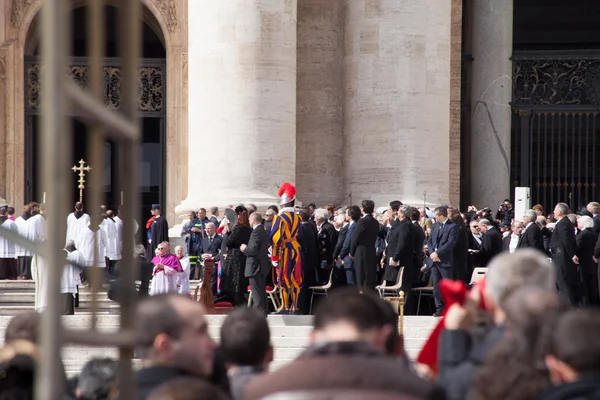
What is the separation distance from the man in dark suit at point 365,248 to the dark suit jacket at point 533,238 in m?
1.85

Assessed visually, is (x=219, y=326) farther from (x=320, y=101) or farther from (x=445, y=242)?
(x=320, y=101)

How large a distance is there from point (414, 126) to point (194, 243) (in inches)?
151

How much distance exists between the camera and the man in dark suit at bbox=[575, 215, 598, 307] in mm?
15531

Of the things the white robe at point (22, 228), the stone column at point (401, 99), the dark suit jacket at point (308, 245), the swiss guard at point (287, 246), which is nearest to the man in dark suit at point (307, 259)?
the dark suit jacket at point (308, 245)

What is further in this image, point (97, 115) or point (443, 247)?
point (443, 247)

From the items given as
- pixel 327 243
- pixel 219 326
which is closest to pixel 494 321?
pixel 219 326

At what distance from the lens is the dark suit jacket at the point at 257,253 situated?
588 inches

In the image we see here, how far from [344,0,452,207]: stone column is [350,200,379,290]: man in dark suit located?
3.71 m

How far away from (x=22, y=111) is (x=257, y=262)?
823cm

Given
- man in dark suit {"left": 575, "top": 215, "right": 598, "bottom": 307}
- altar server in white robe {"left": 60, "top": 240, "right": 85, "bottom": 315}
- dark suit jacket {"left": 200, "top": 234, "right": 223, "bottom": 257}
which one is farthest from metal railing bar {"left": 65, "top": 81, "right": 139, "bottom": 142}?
dark suit jacket {"left": 200, "top": 234, "right": 223, "bottom": 257}

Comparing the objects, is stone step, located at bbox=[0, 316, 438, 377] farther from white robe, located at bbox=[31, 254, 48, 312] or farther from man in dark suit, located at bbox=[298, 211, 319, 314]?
man in dark suit, located at bbox=[298, 211, 319, 314]

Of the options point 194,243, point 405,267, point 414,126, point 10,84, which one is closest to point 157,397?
point 405,267

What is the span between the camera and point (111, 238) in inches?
708

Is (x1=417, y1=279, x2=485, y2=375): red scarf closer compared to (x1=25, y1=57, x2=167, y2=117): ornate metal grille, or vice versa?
(x1=417, y1=279, x2=485, y2=375): red scarf
